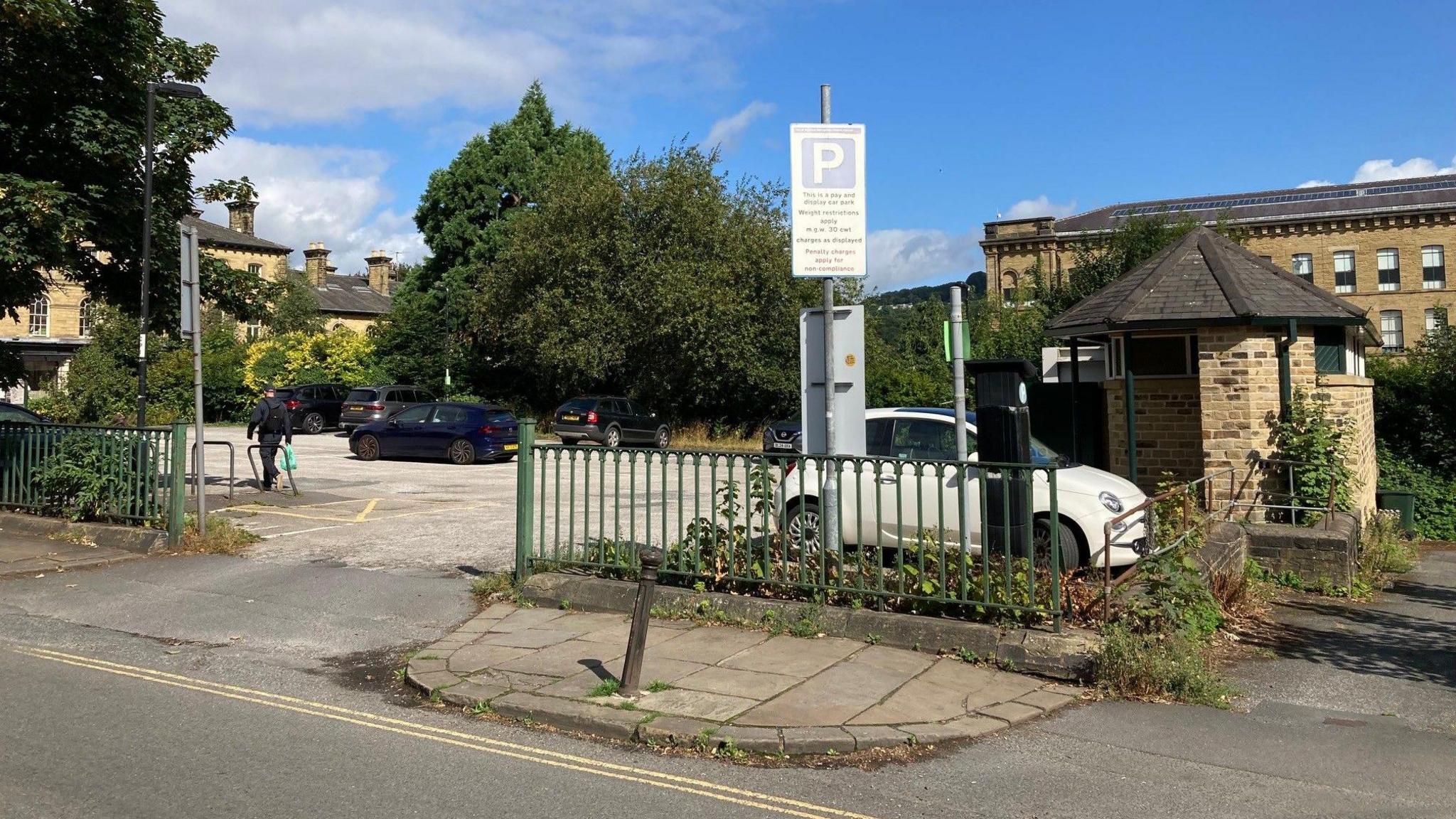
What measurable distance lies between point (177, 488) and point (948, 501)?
8.24m

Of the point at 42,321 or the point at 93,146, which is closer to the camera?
the point at 93,146

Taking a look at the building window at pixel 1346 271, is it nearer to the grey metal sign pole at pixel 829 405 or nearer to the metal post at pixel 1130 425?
the metal post at pixel 1130 425

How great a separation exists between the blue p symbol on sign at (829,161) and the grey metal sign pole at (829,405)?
22cm

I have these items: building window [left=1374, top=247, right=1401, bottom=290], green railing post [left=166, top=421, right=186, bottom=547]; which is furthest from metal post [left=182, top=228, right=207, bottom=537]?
building window [left=1374, top=247, right=1401, bottom=290]

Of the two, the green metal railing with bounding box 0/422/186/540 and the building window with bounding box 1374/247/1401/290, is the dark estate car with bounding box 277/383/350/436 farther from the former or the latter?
the building window with bounding box 1374/247/1401/290

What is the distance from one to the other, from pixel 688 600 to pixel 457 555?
4.18m

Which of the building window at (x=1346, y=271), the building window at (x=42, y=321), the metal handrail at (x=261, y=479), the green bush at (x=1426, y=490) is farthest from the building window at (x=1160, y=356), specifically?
the building window at (x=42, y=321)

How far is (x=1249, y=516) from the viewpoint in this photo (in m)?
11.7

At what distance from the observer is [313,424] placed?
36.3 m

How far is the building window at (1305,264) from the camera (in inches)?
2359

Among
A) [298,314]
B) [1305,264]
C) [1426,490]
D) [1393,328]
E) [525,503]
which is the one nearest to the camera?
[525,503]

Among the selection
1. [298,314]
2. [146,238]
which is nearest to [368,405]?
[146,238]

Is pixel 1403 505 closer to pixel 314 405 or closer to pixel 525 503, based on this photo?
pixel 525 503

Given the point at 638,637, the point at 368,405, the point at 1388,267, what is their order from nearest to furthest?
1. the point at 638,637
2. the point at 368,405
3. the point at 1388,267
